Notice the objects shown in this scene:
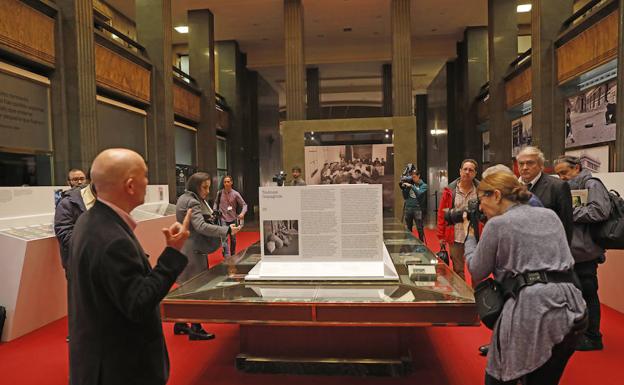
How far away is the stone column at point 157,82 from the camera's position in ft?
31.8

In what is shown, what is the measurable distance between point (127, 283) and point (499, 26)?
12.8m

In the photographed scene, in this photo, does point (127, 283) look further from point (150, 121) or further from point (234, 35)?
point (234, 35)

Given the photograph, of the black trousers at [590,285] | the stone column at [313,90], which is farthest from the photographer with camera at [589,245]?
the stone column at [313,90]

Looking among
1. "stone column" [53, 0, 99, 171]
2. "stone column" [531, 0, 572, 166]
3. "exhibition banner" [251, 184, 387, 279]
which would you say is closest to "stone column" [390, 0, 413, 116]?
"stone column" [531, 0, 572, 166]

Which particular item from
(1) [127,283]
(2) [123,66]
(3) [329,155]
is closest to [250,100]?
(3) [329,155]

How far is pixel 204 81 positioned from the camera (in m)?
12.8

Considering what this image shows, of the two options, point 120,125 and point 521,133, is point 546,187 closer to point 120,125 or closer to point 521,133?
point 120,125

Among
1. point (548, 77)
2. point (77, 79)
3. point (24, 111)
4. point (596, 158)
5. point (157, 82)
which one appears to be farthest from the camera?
point (157, 82)

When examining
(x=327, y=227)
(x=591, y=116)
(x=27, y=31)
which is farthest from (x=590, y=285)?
(x=27, y=31)

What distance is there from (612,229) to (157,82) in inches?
357

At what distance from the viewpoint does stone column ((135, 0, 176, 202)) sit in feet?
31.8

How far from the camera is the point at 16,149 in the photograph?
5.82 meters

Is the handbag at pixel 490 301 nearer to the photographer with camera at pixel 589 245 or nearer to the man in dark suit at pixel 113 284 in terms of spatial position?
the man in dark suit at pixel 113 284

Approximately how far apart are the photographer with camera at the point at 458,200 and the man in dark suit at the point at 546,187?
91cm
